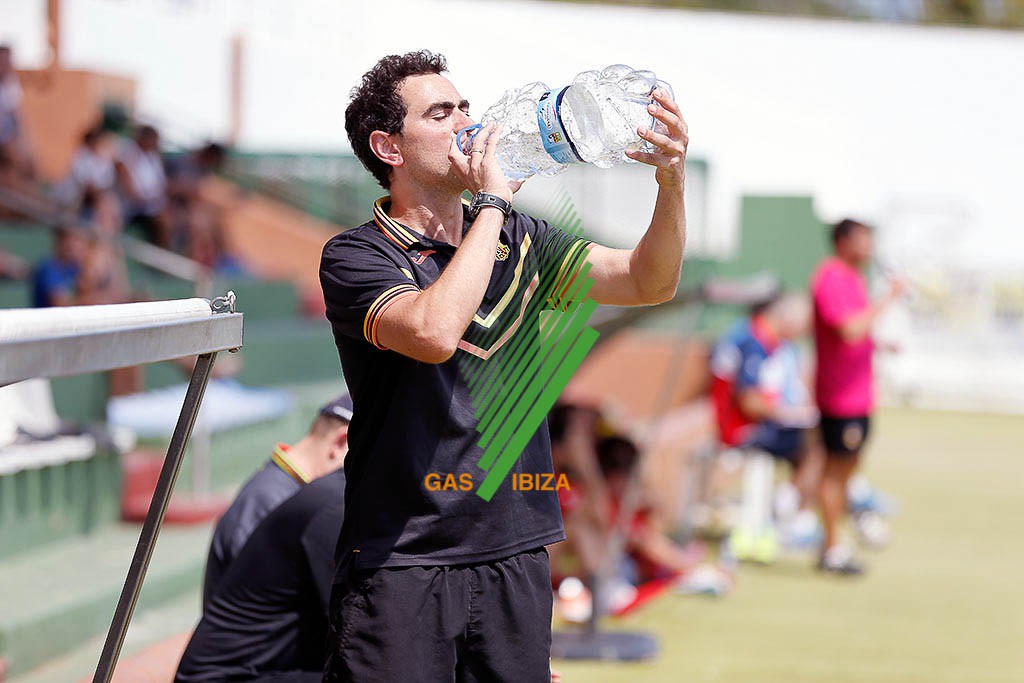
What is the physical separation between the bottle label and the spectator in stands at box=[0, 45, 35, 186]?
7.16 metres

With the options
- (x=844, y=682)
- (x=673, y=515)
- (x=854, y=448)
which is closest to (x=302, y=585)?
(x=844, y=682)

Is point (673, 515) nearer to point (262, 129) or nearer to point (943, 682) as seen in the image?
point (943, 682)

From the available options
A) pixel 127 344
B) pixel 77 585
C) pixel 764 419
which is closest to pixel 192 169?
pixel 764 419

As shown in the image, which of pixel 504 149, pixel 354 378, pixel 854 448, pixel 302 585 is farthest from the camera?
pixel 854 448

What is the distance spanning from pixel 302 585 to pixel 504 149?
1.11 meters

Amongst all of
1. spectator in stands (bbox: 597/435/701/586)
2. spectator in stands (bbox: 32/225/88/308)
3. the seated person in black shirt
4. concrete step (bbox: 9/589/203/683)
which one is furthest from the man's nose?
spectator in stands (bbox: 32/225/88/308)

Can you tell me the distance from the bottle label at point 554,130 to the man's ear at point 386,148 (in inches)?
11.1

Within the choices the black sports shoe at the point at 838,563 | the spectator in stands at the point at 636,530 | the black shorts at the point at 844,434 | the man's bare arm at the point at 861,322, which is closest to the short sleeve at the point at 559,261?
the spectator in stands at the point at 636,530

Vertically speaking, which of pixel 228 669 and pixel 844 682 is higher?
pixel 228 669

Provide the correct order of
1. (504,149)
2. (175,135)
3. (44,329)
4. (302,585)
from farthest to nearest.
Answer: (175,135)
(302,585)
(504,149)
(44,329)

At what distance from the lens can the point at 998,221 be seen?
1997 cm

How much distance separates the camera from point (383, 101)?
8.36 ft

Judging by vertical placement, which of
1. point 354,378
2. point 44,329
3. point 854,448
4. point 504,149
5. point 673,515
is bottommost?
point 673,515

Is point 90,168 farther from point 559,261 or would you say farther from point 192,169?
point 559,261
